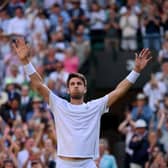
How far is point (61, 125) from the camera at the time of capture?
29.8ft

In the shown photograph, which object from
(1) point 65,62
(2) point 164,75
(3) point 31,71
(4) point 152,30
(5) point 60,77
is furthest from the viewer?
(4) point 152,30

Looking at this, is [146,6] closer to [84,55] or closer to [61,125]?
[84,55]

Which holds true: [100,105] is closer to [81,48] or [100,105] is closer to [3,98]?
[3,98]

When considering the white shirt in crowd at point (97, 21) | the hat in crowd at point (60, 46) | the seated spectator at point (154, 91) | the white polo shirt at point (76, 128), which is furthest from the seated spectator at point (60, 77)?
the white polo shirt at point (76, 128)

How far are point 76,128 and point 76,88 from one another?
0.41 m

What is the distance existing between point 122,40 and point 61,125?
11.1 m

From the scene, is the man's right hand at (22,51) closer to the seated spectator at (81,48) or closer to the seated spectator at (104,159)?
the seated spectator at (104,159)

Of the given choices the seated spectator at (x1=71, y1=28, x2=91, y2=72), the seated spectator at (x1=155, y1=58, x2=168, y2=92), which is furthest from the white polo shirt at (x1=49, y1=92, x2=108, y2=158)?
the seated spectator at (x1=71, y1=28, x2=91, y2=72)

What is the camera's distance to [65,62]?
18.9 metres

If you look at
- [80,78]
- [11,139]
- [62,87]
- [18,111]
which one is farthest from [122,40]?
[80,78]

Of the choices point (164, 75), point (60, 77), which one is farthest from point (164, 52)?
point (60, 77)

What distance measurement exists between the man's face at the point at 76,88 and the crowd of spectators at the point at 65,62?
444 cm

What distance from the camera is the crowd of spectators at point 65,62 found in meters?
15.2

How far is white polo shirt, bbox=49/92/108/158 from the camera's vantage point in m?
9.01
